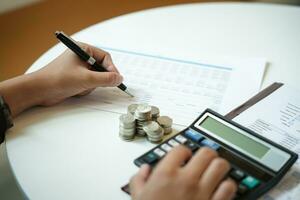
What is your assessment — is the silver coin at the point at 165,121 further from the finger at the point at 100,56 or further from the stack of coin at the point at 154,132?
Answer: the finger at the point at 100,56

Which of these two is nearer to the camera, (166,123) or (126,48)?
(166,123)

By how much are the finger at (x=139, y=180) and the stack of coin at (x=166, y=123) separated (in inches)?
4.4

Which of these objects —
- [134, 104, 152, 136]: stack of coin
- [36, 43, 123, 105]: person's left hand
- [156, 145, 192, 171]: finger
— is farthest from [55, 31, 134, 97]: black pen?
[156, 145, 192, 171]: finger

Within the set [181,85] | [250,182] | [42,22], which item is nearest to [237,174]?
[250,182]

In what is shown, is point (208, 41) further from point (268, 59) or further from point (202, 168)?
point (202, 168)

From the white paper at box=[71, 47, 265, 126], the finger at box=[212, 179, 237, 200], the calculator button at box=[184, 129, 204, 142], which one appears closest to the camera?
the finger at box=[212, 179, 237, 200]

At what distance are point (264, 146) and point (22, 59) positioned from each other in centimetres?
157

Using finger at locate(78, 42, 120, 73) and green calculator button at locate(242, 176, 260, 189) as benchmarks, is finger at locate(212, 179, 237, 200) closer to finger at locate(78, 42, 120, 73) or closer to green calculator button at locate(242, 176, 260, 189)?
green calculator button at locate(242, 176, 260, 189)

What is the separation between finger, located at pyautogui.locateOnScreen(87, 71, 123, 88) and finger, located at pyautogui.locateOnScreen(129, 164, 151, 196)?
24 centimetres

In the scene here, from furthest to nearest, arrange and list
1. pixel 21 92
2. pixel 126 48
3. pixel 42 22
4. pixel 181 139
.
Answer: pixel 42 22, pixel 126 48, pixel 21 92, pixel 181 139

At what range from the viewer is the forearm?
69 centimetres

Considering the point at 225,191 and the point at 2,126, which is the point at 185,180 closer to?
the point at 225,191

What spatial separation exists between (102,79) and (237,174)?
0.32 m

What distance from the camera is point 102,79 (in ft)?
2.37
